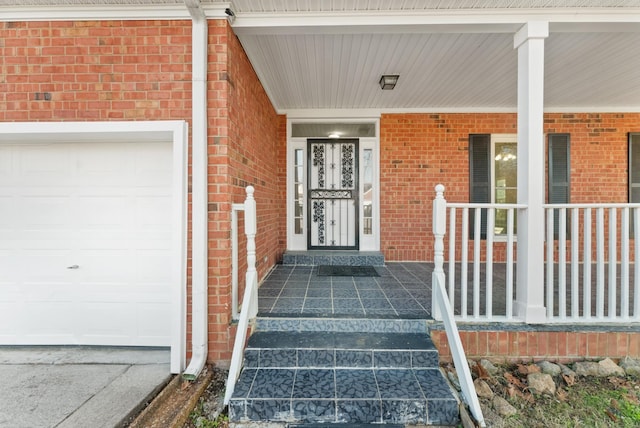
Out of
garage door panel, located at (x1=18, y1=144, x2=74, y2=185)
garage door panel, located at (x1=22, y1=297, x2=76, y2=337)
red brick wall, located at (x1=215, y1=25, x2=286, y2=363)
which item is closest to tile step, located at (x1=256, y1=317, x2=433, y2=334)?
red brick wall, located at (x1=215, y1=25, x2=286, y2=363)

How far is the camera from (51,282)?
2.75m

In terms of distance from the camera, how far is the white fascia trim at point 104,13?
7.96 feet

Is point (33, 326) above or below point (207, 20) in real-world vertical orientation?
below

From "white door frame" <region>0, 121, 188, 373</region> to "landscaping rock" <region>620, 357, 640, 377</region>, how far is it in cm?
358

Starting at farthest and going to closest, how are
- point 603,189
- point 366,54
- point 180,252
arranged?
1. point 603,189
2. point 366,54
3. point 180,252

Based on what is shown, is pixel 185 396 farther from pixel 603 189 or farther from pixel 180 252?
pixel 603 189

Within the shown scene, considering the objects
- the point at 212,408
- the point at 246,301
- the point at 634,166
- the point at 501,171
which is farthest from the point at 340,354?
the point at 634,166

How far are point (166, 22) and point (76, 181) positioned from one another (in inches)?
65.0

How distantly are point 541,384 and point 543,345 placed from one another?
1.23ft

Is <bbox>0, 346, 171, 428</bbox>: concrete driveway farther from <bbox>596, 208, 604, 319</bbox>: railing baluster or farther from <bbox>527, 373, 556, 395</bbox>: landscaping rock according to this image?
<bbox>596, 208, 604, 319</bbox>: railing baluster

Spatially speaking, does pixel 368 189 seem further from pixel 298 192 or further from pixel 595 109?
pixel 595 109

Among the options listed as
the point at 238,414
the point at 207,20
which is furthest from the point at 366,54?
the point at 238,414

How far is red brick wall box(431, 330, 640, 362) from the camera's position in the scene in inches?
95.5

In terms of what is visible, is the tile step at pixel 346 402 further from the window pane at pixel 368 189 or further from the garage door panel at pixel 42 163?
the window pane at pixel 368 189
